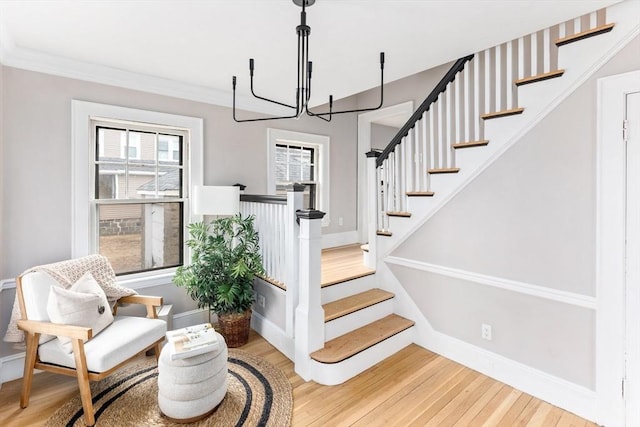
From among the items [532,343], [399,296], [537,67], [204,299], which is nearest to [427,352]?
[399,296]

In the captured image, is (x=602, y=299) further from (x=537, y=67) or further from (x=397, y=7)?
(x=397, y=7)

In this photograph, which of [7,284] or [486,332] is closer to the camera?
[7,284]

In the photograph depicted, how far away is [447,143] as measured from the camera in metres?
2.86

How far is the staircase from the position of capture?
6.67 ft

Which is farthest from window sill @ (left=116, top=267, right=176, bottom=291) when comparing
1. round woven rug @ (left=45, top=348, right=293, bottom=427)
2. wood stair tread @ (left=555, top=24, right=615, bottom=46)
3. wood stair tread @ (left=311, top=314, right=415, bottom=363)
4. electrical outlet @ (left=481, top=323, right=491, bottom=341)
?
wood stair tread @ (left=555, top=24, right=615, bottom=46)

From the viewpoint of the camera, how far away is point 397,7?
5.99ft

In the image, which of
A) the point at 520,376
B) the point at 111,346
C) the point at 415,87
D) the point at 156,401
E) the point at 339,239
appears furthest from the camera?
the point at 339,239

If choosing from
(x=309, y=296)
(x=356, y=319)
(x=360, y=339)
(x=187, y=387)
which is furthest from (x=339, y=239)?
(x=187, y=387)

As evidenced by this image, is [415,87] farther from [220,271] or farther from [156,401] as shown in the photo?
[156,401]

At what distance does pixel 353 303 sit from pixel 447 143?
5.72 ft

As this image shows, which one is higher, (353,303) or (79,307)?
(79,307)

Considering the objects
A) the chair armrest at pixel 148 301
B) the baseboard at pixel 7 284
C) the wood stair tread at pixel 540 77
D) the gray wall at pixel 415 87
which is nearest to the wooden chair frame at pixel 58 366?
the baseboard at pixel 7 284

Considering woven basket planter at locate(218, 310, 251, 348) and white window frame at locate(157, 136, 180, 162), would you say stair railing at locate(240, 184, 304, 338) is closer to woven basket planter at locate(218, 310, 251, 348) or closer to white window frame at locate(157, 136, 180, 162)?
woven basket planter at locate(218, 310, 251, 348)

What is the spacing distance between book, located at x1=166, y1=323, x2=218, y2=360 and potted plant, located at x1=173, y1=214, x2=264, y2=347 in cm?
Answer: 68
